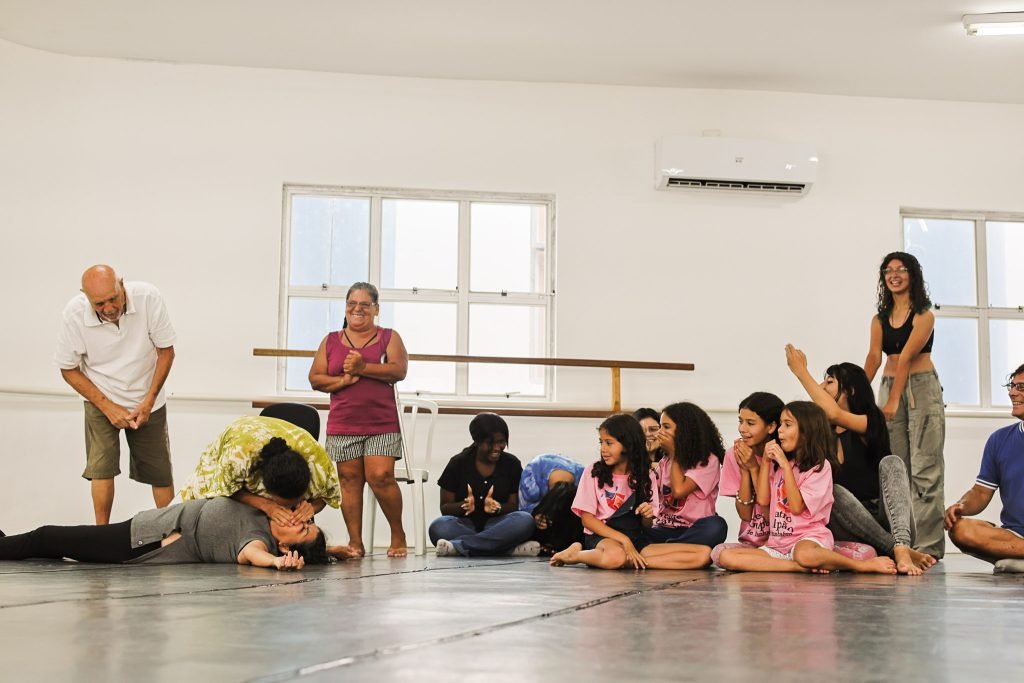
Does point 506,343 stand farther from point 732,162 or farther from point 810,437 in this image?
point 810,437

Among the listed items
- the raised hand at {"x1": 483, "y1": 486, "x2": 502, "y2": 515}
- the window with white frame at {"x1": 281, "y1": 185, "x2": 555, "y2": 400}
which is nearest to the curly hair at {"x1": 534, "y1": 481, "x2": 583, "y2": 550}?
the raised hand at {"x1": 483, "y1": 486, "x2": 502, "y2": 515}

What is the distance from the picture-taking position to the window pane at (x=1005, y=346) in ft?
21.4

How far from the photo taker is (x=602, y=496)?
3957 mm

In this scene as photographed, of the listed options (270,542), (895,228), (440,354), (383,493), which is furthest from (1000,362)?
(270,542)

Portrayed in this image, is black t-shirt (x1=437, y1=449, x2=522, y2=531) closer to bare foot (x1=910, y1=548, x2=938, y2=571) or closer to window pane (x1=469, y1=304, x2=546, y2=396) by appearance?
window pane (x1=469, y1=304, x2=546, y2=396)

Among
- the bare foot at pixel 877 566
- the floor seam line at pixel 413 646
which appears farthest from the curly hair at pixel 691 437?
the floor seam line at pixel 413 646

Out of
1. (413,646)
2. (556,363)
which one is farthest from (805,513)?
(556,363)

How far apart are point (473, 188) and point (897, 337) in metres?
2.71

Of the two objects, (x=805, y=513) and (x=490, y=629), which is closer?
(x=490, y=629)

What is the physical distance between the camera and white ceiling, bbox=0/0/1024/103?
5285 mm

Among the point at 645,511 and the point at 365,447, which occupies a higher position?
the point at 365,447

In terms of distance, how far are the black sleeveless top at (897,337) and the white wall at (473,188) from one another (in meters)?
1.63

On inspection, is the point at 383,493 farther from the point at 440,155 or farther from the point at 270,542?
the point at 440,155

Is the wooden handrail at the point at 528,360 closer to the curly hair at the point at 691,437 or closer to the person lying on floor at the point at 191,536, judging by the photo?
the curly hair at the point at 691,437
